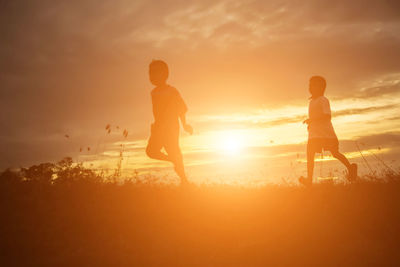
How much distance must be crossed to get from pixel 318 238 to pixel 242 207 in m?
1.79

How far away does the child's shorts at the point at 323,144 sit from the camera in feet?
28.5

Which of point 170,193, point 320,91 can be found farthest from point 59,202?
point 320,91

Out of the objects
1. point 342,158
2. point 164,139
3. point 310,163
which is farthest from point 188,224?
point 342,158

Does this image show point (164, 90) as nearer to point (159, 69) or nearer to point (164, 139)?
point (159, 69)

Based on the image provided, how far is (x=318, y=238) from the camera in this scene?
5.29 m

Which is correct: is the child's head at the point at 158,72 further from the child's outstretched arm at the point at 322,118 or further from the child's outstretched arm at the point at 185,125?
the child's outstretched arm at the point at 322,118

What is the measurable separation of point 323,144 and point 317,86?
149 centimetres

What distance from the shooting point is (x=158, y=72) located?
786 cm

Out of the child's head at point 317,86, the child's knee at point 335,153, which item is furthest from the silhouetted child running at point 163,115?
the child's knee at point 335,153

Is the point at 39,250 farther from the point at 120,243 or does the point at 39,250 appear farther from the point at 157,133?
the point at 157,133

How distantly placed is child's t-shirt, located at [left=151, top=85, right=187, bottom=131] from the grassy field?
1541mm

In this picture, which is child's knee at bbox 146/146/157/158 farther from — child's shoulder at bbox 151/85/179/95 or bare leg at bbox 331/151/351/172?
bare leg at bbox 331/151/351/172

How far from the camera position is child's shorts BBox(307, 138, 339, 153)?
867 cm

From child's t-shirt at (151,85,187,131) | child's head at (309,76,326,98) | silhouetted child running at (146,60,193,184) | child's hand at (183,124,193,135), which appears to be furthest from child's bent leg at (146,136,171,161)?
child's head at (309,76,326,98)
